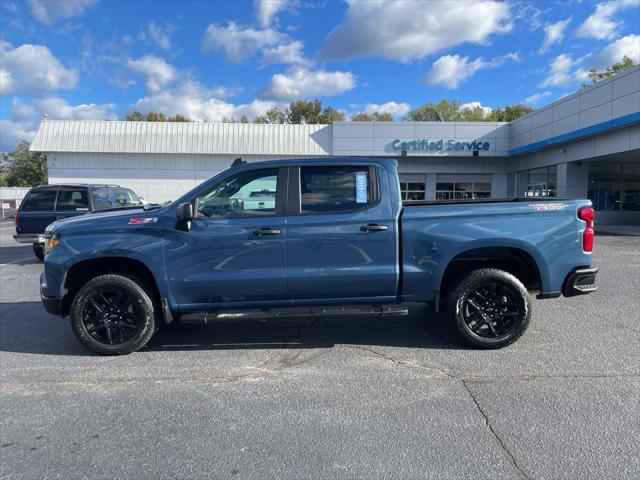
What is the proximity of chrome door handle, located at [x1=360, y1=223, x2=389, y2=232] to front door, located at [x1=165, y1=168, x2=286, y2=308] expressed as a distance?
32.8 inches

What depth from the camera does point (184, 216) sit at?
4504mm

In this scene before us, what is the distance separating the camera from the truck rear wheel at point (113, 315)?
462cm

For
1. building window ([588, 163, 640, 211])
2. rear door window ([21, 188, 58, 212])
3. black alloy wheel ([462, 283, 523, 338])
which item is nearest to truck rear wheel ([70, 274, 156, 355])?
black alloy wheel ([462, 283, 523, 338])

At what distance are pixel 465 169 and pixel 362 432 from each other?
96.1 feet

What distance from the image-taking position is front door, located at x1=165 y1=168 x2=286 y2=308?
4.58 meters

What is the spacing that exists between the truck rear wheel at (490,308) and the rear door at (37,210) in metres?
10.5

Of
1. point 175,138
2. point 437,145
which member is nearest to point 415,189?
point 437,145

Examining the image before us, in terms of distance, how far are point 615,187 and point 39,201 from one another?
26.8m

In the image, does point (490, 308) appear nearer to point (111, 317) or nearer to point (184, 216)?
point (184, 216)

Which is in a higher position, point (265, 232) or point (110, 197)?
point (110, 197)

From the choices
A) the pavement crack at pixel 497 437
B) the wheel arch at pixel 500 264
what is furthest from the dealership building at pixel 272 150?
the pavement crack at pixel 497 437

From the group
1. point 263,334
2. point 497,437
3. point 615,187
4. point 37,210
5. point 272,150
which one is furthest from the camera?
Answer: point 272,150

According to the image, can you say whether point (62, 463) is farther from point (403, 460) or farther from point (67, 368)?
point (403, 460)

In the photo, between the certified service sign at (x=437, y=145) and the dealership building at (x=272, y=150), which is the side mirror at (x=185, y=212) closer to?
the dealership building at (x=272, y=150)
